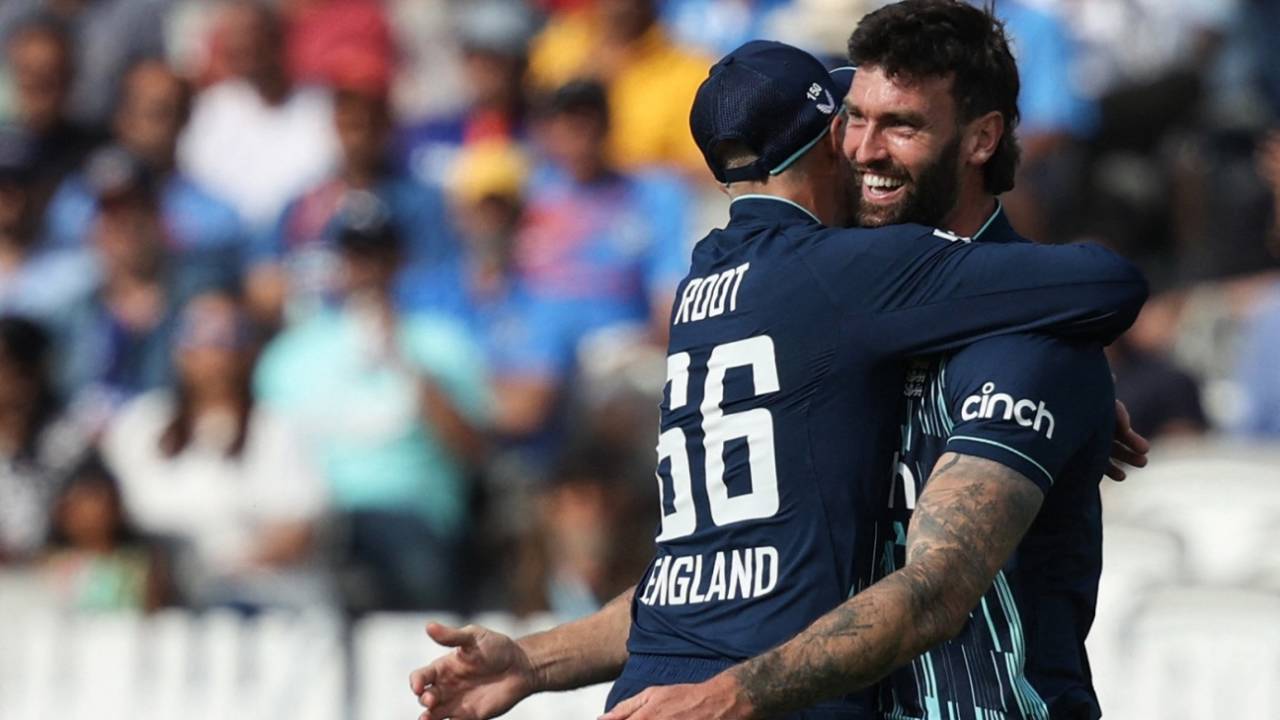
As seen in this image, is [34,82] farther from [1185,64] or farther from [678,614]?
[678,614]

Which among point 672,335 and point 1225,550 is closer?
point 672,335

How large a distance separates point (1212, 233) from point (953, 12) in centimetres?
525

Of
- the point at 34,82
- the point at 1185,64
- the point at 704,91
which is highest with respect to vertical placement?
the point at 34,82

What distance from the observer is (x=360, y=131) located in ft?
32.0

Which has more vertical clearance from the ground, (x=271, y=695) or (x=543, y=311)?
(x=543, y=311)

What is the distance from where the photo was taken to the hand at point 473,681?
12.6 feet

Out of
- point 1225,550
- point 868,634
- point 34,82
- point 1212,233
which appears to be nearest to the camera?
point 868,634

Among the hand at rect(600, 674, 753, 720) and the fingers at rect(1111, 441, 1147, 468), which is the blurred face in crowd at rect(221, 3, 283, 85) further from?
the hand at rect(600, 674, 753, 720)

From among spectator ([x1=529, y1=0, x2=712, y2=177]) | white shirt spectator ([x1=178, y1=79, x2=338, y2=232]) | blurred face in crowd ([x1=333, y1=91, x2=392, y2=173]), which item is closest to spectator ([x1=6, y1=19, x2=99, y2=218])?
white shirt spectator ([x1=178, y1=79, x2=338, y2=232])

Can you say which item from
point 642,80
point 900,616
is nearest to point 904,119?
point 900,616

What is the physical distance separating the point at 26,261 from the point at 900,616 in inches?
322

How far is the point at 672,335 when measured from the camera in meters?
3.67

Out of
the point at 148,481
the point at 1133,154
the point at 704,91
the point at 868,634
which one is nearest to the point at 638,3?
the point at 1133,154

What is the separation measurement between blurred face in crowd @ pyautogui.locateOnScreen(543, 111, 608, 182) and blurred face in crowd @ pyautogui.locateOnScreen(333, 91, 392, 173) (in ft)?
3.85
